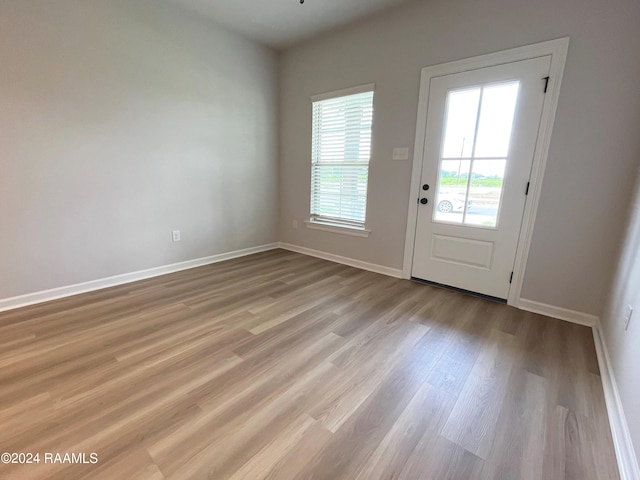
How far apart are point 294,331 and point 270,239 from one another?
2452 mm

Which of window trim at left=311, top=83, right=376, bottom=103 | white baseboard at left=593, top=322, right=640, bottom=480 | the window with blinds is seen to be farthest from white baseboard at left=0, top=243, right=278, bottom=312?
white baseboard at left=593, top=322, right=640, bottom=480

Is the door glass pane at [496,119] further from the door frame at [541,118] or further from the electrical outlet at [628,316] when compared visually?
the electrical outlet at [628,316]

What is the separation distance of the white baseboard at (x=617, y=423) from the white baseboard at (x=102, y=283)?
3599 mm

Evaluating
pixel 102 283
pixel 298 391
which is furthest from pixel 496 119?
pixel 102 283

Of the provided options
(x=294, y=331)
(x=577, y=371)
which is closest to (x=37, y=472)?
(x=294, y=331)

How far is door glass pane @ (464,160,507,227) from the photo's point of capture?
246cm

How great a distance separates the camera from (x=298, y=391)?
1459 mm

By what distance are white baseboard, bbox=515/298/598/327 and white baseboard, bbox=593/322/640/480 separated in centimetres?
45

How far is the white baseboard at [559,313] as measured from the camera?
220cm

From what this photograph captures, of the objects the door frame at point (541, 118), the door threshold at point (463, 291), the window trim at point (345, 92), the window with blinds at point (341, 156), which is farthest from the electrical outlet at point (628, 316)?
the window trim at point (345, 92)

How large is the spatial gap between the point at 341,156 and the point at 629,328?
289 cm

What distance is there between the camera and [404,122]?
2910 mm

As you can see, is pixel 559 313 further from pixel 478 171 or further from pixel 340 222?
pixel 340 222

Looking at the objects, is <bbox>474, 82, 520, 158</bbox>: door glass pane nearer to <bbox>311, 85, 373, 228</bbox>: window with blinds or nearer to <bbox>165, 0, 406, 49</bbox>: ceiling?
<bbox>311, 85, 373, 228</bbox>: window with blinds
